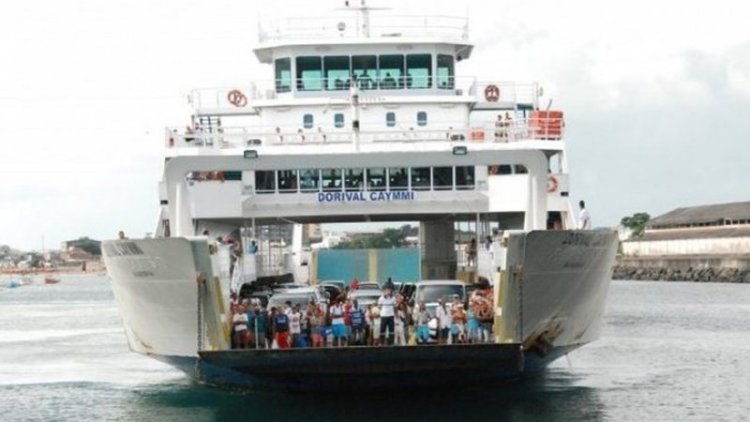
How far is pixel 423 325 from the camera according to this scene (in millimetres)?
23906

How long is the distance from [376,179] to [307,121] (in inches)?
122

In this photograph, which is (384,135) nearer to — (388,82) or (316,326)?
(388,82)

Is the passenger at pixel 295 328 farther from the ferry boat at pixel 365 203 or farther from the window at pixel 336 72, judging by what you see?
the window at pixel 336 72

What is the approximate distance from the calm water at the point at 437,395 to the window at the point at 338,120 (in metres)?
7.12

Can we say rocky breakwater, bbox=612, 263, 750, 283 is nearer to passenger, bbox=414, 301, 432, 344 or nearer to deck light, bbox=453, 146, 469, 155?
deck light, bbox=453, 146, 469, 155

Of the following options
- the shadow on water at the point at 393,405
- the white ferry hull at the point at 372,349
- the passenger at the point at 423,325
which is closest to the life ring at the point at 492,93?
the shadow on water at the point at 393,405

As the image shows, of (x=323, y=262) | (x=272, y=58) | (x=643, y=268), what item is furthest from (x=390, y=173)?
(x=643, y=268)

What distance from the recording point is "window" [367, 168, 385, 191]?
30425mm

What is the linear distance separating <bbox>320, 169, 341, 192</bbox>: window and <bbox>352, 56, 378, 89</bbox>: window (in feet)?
13.7

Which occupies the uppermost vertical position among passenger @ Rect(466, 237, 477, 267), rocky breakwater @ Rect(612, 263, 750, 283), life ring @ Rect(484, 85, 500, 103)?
life ring @ Rect(484, 85, 500, 103)

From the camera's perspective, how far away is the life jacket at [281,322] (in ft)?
78.1

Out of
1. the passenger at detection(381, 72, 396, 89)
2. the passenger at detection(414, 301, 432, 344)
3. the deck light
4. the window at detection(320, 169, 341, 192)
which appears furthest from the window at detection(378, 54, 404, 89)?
the passenger at detection(414, 301, 432, 344)

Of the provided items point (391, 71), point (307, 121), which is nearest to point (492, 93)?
point (391, 71)

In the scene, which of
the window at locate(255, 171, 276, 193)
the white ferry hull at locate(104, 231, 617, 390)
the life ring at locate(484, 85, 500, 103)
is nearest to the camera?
the white ferry hull at locate(104, 231, 617, 390)
